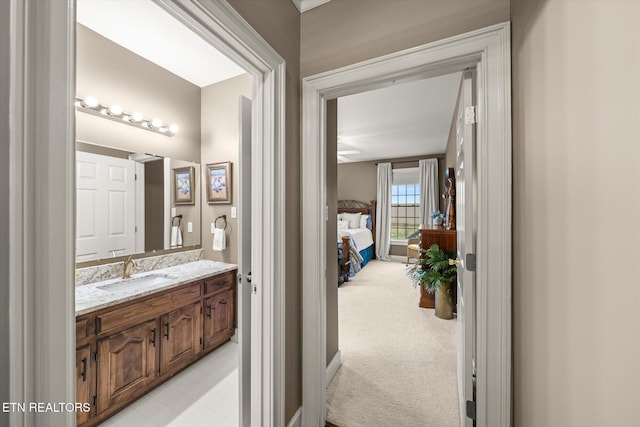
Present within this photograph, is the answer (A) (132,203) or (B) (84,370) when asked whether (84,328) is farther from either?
(A) (132,203)

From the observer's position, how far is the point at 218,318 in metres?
2.55

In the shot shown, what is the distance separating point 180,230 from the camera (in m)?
2.76

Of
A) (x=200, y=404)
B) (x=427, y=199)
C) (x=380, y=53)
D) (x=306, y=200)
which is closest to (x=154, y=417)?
(x=200, y=404)

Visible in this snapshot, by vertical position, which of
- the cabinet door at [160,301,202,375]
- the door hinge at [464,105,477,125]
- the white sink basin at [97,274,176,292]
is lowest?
the cabinet door at [160,301,202,375]

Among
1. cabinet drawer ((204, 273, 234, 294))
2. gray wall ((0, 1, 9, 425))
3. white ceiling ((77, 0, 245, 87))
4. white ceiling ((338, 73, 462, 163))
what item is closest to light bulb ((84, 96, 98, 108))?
white ceiling ((77, 0, 245, 87))

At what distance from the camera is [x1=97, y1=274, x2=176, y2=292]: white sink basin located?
2.03 metres

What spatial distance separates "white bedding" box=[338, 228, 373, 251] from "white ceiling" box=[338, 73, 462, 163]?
1891mm

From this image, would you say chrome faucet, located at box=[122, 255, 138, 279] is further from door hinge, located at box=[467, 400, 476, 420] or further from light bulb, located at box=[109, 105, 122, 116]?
door hinge, located at box=[467, 400, 476, 420]

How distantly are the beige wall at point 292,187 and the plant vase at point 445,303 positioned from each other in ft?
7.66

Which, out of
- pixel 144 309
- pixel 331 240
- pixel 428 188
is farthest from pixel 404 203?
pixel 144 309

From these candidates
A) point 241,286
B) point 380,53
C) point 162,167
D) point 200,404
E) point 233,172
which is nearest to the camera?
point 380,53

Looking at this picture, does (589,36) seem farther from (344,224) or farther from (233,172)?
(344,224)

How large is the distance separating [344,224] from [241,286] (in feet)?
19.3

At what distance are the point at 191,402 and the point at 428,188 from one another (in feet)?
20.5
